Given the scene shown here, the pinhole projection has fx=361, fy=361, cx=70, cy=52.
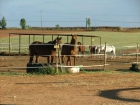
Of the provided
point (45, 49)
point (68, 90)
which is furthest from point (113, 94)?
point (45, 49)

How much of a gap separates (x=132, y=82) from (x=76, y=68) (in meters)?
3.53

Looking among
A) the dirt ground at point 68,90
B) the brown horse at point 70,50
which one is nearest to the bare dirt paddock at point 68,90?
the dirt ground at point 68,90

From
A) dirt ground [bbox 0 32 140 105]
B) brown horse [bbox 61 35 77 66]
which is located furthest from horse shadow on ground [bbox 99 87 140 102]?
brown horse [bbox 61 35 77 66]

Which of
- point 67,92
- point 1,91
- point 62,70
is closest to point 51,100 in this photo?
point 67,92

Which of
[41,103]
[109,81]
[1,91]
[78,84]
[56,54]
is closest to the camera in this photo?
[41,103]

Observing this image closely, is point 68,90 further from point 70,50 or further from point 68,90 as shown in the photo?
point 70,50

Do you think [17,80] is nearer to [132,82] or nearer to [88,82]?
[88,82]

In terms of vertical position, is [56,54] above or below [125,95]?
above

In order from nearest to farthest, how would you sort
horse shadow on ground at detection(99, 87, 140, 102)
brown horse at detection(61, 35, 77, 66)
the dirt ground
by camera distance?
the dirt ground
horse shadow on ground at detection(99, 87, 140, 102)
brown horse at detection(61, 35, 77, 66)

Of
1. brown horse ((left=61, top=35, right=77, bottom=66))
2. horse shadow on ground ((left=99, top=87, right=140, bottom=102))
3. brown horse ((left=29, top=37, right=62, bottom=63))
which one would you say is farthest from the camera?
brown horse ((left=29, top=37, right=62, bottom=63))

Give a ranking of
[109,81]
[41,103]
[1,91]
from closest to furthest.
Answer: [41,103], [1,91], [109,81]

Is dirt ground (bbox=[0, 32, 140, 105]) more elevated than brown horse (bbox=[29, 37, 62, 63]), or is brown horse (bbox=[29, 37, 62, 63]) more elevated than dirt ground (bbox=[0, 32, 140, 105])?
brown horse (bbox=[29, 37, 62, 63])

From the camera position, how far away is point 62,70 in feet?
47.6

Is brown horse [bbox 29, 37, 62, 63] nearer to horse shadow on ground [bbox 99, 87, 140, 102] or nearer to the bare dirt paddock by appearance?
the bare dirt paddock
